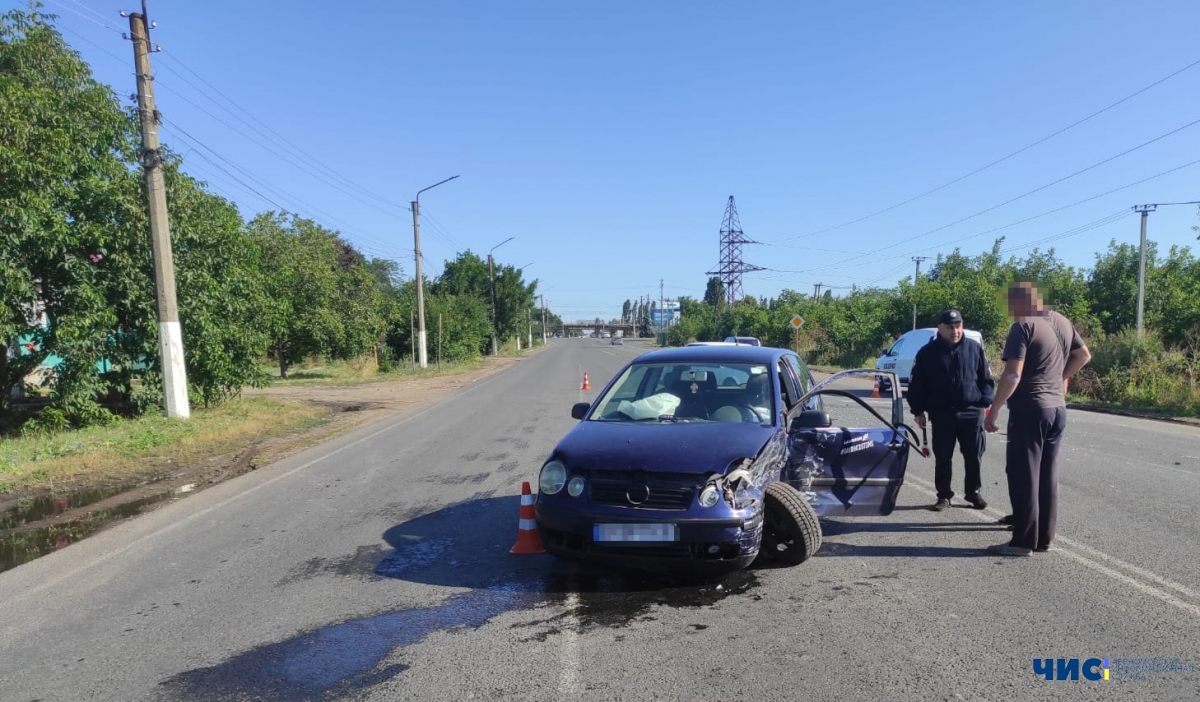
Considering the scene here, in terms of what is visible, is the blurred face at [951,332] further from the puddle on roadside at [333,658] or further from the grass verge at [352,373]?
the grass verge at [352,373]

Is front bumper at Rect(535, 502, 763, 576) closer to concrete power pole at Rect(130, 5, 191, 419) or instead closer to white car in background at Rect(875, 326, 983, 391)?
concrete power pole at Rect(130, 5, 191, 419)

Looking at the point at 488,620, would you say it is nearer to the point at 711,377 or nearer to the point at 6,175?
the point at 711,377

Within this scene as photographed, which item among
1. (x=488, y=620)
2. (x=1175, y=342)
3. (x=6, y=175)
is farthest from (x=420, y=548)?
(x=1175, y=342)

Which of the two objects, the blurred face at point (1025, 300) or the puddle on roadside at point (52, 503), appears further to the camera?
the puddle on roadside at point (52, 503)

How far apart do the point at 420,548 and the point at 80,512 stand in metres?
4.58

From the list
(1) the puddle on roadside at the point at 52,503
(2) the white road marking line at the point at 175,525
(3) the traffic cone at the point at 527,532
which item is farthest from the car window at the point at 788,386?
(1) the puddle on roadside at the point at 52,503

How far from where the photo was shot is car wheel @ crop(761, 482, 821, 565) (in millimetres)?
4754

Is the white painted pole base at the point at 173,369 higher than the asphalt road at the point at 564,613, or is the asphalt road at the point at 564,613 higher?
the white painted pole base at the point at 173,369

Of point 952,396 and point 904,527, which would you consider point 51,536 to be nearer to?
point 904,527

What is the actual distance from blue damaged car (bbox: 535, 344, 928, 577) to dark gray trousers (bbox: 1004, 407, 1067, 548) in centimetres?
81

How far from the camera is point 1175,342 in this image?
18828 mm

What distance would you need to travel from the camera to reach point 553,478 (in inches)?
190

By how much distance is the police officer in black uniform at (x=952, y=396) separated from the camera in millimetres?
6195

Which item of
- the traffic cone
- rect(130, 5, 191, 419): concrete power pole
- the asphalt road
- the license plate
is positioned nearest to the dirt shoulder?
the asphalt road
